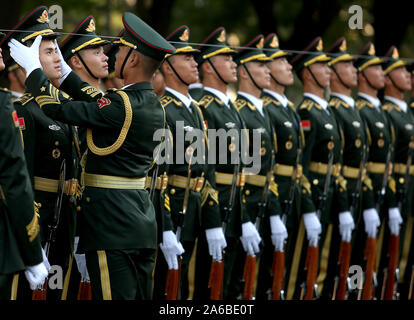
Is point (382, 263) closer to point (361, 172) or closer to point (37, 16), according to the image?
point (361, 172)

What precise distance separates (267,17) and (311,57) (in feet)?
19.9

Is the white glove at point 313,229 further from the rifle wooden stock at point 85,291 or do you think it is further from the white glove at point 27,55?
the white glove at point 27,55

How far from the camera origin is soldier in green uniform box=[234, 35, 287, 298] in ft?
25.4

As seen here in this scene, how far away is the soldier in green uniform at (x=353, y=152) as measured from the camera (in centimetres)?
884

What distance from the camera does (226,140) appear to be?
7363 mm

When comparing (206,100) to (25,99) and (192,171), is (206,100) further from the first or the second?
(25,99)

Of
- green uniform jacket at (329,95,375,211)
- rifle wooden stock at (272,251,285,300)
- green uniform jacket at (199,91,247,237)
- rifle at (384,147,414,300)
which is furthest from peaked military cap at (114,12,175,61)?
rifle at (384,147,414,300)

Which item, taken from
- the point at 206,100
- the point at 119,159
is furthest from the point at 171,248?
the point at 206,100

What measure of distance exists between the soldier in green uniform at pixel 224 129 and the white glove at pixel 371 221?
75.7 inches

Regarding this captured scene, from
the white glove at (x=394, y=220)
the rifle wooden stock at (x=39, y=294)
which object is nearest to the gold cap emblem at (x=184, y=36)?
the rifle wooden stock at (x=39, y=294)

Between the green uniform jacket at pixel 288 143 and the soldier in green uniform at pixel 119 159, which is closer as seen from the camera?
the soldier in green uniform at pixel 119 159

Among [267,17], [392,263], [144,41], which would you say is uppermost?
[267,17]

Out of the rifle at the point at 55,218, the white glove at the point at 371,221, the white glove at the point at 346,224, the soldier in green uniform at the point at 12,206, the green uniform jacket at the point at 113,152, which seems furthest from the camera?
the white glove at the point at 371,221

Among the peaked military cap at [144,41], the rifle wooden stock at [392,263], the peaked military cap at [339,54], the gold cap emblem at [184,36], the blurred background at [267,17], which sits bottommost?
the rifle wooden stock at [392,263]
